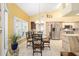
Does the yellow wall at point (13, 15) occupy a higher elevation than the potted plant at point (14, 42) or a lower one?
higher

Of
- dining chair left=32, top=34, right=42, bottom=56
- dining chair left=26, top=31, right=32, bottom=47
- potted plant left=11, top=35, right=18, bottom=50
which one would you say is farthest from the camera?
dining chair left=32, top=34, right=42, bottom=56

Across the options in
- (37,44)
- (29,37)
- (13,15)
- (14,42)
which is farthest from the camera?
(37,44)

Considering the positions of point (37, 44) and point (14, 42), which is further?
point (37, 44)

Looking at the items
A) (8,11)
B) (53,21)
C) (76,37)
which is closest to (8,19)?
(8,11)

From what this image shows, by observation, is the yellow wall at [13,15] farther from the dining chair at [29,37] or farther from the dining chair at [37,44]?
the dining chair at [37,44]

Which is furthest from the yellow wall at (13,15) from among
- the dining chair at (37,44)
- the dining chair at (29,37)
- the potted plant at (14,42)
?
the dining chair at (37,44)

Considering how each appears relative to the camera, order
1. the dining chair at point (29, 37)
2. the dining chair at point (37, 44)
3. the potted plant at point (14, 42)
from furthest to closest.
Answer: the dining chair at point (37, 44) → the dining chair at point (29, 37) → the potted plant at point (14, 42)

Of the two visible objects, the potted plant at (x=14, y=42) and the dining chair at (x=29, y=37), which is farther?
the dining chair at (x=29, y=37)

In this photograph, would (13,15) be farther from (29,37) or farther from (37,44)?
(37,44)

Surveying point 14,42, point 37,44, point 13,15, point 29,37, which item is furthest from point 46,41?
point 13,15

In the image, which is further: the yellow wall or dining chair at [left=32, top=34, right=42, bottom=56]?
dining chair at [left=32, top=34, right=42, bottom=56]

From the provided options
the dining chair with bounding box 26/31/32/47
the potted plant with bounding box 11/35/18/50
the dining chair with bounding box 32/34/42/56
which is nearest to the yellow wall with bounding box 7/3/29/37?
the potted plant with bounding box 11/35/18/50

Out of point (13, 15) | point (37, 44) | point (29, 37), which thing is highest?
point (13, 15)

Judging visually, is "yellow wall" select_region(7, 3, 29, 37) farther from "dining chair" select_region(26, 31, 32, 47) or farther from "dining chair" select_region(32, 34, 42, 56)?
"dining chair" select_region(32, 34, 42, 56)
